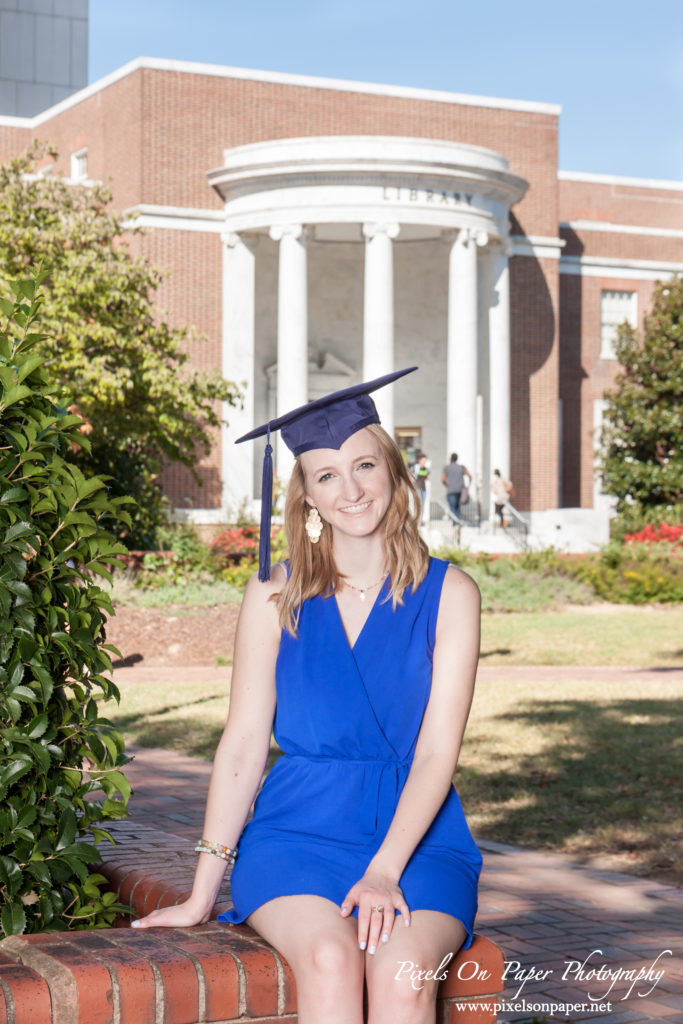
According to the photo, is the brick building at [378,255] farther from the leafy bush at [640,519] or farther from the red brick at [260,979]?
the red brick at [260,979]

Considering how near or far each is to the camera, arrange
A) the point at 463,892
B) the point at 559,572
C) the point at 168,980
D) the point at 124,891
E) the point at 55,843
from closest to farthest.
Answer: the point at 168,980, the point at 463,892, the point at 55,843, the point at 124,891, the point at 559,572

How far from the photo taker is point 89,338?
59.1 ft

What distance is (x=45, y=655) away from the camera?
293 centimetres

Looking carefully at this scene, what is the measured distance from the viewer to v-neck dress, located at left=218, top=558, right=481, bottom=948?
2596 millimetres

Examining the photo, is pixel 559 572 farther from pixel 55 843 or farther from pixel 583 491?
pixel 55 843

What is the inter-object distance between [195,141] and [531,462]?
11.9 meters

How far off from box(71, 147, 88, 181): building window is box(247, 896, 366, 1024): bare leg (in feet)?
106

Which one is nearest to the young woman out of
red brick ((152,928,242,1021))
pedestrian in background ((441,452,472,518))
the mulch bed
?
red brick ((152,928,242,1021))

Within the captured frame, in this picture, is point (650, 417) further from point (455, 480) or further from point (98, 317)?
point (98, 317)

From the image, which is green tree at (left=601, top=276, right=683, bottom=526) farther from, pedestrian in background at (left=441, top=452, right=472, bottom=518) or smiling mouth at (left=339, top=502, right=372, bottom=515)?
smiling mouth at (left=339, top=502, right=372, bottom=515)

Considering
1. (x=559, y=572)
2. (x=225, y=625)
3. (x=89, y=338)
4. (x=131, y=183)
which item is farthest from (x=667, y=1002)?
(x=131, y=183)

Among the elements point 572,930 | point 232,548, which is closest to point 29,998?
point 572,930

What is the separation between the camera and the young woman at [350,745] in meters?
2.40

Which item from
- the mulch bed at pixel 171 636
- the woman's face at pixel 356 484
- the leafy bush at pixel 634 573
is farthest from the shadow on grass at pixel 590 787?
the leafy bush at pixel 634 573
